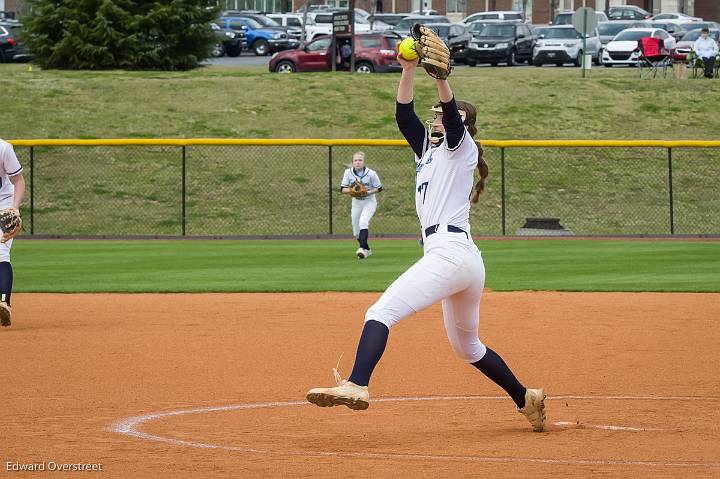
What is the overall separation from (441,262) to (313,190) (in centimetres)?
2340

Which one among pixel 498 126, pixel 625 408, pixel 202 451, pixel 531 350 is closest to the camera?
pixel 202 451

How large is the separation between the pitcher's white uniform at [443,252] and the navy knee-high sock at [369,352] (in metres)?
0.06

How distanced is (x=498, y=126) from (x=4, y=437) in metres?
28.3

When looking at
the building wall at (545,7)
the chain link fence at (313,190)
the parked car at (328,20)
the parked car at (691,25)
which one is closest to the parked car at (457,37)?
the parked car at (328,20)

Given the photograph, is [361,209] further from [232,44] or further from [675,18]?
[675,18]

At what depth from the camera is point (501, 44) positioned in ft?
160

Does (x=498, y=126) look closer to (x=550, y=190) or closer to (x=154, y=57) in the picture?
(x=550, y=190)

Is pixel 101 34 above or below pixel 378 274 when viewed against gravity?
above

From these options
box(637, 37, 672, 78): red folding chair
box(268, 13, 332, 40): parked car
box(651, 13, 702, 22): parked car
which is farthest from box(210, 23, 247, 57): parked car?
box(637, 37, 672, 78): red folding chair

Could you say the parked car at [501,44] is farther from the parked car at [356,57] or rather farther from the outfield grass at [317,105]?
the outfield grass at [317,105]

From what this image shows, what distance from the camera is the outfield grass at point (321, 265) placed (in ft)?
54.4

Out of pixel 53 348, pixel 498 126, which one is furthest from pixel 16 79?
pixel 53 348

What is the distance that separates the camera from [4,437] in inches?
272

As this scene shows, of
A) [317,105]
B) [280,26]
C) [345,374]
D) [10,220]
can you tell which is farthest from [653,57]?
[345,374]
